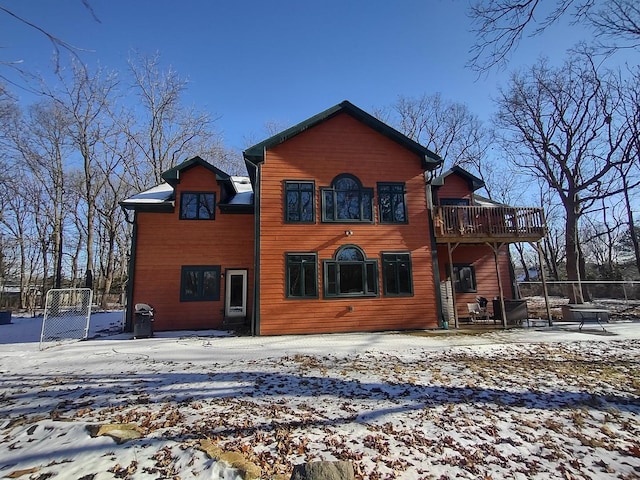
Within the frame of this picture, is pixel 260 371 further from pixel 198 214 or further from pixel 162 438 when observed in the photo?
pixel 198 214

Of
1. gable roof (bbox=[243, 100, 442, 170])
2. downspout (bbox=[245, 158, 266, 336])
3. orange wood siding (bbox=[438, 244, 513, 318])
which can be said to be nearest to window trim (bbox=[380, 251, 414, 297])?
orange wood siding (bbox=[438, 244, 513, 318])

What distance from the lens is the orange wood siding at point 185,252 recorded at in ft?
39.6

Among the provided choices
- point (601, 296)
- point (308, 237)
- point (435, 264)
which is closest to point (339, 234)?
point (308, 237)

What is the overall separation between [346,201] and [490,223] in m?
5.85

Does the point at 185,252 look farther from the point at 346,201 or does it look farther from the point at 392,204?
the point at 392,204

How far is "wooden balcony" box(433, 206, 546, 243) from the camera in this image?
40.6 ft

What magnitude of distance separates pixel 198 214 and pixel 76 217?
21610 millimetres

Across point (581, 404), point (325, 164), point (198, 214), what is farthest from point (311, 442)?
point (198, 214)

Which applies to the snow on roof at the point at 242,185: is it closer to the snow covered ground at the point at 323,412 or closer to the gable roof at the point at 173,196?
the gable roof at the point at 173,196

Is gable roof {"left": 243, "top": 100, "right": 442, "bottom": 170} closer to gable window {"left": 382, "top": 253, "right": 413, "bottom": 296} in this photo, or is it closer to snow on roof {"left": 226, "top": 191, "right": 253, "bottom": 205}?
snow on roof {"left": 226, "top": 191, "right": 253, "bottom": 205}

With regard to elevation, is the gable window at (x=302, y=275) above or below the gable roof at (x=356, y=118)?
below

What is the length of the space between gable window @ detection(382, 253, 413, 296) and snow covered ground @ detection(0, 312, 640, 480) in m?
3.56

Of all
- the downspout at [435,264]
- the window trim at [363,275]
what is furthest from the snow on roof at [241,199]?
the downspout at [435,264]

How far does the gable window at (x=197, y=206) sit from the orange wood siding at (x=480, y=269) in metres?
10.2
